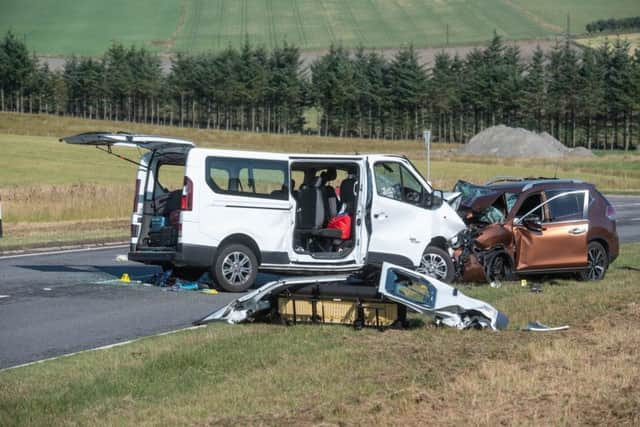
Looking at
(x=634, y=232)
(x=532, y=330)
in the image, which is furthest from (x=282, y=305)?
(x=634, y=232)

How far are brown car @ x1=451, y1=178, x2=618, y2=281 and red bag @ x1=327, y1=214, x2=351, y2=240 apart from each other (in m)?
1.81

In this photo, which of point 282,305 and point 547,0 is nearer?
point 282,305

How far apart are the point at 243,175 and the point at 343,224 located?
170 centimetres

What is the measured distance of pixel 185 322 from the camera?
13023 mm

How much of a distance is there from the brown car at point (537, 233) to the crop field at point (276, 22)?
117789 millimetres

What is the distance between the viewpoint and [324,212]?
53.4 ft

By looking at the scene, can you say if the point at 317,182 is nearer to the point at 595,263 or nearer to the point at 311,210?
the point at 311,210

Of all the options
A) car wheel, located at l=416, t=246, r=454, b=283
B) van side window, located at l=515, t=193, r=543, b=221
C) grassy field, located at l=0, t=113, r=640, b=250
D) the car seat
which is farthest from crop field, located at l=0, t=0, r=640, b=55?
car wheel, located at l=416, t=246, r=454, b=283

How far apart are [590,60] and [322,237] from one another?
106 meters

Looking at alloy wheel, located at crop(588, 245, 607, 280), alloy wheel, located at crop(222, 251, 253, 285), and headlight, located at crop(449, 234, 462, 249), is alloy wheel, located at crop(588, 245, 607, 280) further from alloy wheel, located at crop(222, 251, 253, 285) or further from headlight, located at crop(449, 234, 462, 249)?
alloy wheel, located at crop(222, 251, 253, 285)

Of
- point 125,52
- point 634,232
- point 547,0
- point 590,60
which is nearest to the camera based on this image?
point 634,232

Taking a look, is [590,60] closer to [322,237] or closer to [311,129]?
[311,129]

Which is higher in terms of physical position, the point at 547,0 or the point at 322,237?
the point at 547,0

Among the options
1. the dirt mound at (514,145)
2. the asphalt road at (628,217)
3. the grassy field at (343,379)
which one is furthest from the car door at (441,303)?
the dirt mound at (514,145)
